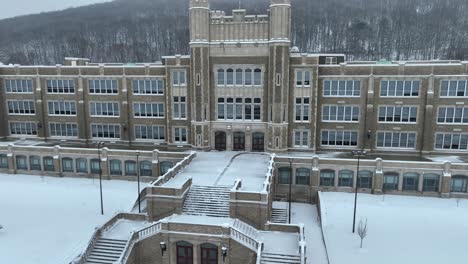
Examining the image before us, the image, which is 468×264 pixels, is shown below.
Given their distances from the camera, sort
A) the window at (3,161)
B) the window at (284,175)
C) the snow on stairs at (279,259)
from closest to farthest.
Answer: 1. the snow on stairs at (279,259)
2. the window at (284,175)
3. the window at (3,161)

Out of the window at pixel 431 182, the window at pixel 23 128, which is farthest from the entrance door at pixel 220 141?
the window at pixel 23 128

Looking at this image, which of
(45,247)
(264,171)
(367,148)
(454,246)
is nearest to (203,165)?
(264,171)

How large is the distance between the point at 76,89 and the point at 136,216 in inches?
1034

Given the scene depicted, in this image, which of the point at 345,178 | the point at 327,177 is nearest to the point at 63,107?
the point at 327,177

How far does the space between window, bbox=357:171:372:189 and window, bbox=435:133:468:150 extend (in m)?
10.4

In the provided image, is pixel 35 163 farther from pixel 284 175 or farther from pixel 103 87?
pixel 284 175

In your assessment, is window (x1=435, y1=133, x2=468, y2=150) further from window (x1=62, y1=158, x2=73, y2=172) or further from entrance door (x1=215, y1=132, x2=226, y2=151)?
window (x1=62, y1=158, x2=73, y2=172)

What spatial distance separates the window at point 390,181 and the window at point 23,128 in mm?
45200

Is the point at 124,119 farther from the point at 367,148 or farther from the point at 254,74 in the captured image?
the point at 367,148

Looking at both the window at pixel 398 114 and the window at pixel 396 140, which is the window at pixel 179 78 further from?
the window at pixel 396 140

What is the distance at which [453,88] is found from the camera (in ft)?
133

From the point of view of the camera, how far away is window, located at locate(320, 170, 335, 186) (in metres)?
38.4

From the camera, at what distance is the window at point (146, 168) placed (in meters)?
42.4

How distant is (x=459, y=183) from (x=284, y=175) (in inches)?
674
